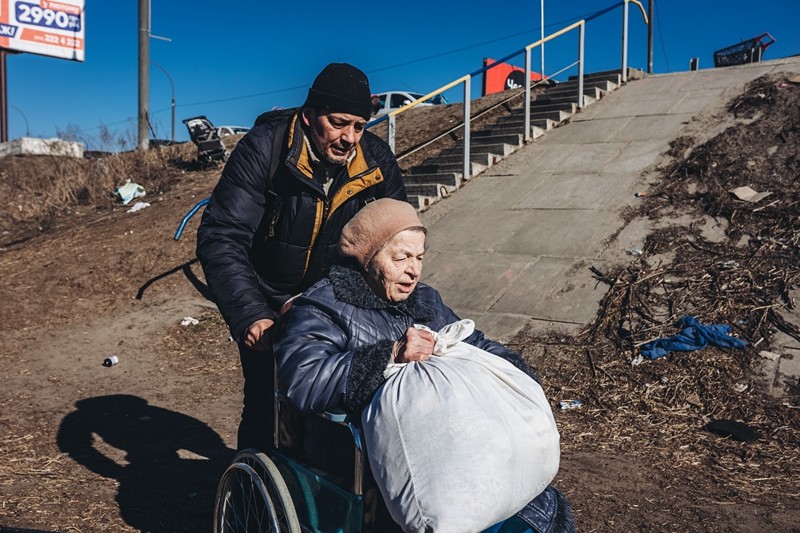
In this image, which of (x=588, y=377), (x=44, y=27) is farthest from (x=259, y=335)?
(x=44, y=27)

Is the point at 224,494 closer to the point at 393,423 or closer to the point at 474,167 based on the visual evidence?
the point at 393,423

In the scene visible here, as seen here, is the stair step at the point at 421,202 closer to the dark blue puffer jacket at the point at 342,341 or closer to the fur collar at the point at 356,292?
the dark blue puffer jacket at the point at 342,341

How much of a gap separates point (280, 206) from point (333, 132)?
377 millimetres

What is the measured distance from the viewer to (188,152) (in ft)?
46.6

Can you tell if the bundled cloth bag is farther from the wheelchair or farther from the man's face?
the man's face

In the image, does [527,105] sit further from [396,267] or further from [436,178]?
[396,267]

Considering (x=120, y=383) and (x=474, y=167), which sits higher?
(x=474, y=167)

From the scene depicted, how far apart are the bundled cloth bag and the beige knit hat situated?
511 mm

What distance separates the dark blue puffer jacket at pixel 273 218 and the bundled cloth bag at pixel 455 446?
855mm

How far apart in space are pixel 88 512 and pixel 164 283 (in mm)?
5193

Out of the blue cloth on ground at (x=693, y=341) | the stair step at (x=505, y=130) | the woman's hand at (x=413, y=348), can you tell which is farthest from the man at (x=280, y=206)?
the stair step at (x=505, y=130)

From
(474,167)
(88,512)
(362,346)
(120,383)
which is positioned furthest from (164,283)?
(362,346)

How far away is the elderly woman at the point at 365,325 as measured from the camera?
2.27 m

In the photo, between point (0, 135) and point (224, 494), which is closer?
point (224, 494)
